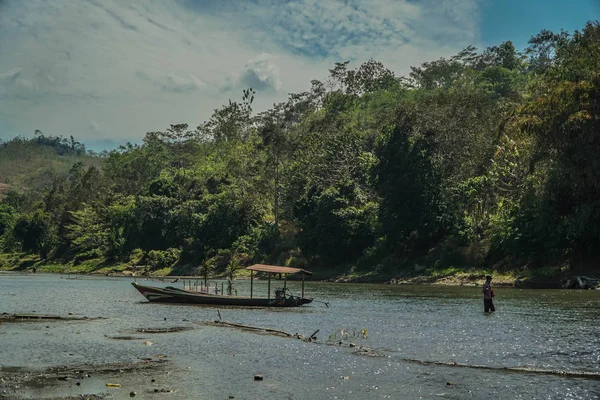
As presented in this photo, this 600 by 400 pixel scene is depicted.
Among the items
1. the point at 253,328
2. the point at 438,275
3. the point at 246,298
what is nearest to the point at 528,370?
the point at 253,328

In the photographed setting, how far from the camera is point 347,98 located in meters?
124

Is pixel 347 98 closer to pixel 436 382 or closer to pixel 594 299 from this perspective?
pixel 594 299

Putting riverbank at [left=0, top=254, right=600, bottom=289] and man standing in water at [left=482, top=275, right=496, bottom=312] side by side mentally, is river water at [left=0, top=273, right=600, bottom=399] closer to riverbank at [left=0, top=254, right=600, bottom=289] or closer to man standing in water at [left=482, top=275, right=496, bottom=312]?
man standing in water at [left=482, top=275, right=496, bottom=312]

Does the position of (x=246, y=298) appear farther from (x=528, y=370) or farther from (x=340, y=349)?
(x=528, y=370)

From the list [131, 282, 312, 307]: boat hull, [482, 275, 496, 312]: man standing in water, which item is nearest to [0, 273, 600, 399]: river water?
[131, 282, 312, 307]: boat hull

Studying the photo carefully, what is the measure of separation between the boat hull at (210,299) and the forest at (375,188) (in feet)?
74.1

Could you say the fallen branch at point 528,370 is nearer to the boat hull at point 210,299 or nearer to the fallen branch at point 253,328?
the fallen branch at point 253,328

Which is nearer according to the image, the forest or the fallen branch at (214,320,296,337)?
the fallen branch at (214,320,296,337)

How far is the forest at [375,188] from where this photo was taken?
5188 centimetres

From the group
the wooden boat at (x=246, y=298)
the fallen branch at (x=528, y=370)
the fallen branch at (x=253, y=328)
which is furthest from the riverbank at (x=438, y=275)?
the fallen branch at (x=528, y=370)

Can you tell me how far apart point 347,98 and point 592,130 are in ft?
258

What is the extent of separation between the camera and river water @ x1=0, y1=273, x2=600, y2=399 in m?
18.5

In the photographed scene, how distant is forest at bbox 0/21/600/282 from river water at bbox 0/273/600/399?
13.0 meters

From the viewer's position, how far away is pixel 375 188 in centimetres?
7219
